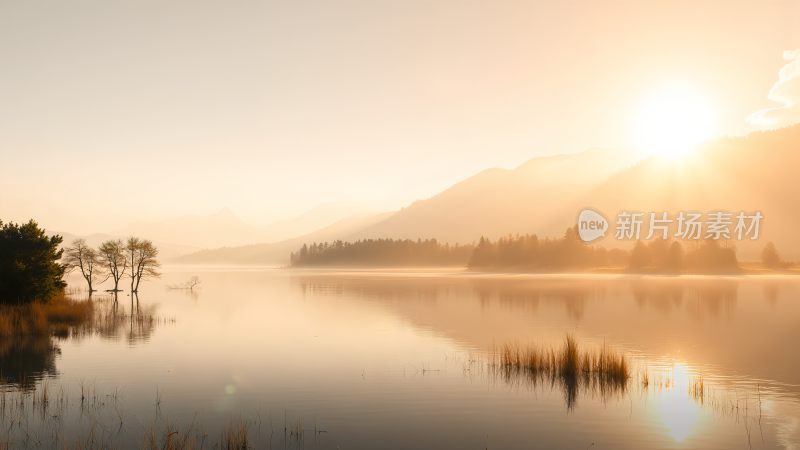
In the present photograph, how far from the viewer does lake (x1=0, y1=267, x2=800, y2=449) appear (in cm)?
2091

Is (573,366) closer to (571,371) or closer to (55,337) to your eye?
(571,371)

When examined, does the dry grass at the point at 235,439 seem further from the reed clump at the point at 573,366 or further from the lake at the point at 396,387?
the reed clump at the point at 573,366

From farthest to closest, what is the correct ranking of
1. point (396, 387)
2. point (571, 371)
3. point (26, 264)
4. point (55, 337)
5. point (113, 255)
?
point (113, 255)
point (26, 264)
point (55, 337)
point (571, 371)
point (396, 387)

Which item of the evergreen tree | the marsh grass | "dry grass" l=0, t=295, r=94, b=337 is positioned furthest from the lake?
the evergreen tree

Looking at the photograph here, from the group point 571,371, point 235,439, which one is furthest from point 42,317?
point 571,371

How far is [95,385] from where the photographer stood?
28844 mm

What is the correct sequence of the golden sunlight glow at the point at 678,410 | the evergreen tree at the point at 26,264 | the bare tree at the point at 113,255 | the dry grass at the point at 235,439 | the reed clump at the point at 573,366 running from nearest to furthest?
the dry grass at the point at 235,439, the golden sunlight glow at the point at 678,410, the reed clump at the point at 573,366, the evergreen tree at the point at 26,264, the bare tree at the point at 113,255

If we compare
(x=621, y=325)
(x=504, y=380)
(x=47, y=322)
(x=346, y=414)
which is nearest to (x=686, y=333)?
(x=621, y=325)

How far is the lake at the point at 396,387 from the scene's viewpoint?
2091 cm

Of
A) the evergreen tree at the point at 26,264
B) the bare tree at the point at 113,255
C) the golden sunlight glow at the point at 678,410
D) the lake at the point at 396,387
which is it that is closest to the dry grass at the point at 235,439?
the lake at the point at 396,387

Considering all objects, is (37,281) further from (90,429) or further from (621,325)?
(621,325)

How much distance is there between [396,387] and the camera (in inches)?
1137

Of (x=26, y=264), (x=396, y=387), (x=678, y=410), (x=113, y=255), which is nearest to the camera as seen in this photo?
(x=678, y=410)

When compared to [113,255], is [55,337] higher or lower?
lower
